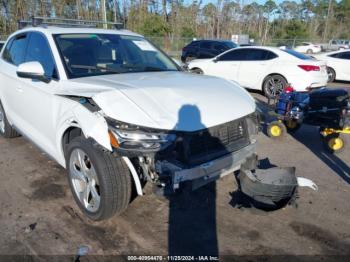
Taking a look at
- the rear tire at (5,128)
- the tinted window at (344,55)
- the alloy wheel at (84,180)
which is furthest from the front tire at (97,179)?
the tinted window at (344,55)

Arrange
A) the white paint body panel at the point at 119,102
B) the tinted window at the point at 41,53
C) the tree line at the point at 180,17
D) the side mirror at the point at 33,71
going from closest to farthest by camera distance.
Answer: the white paint body panel at the point at 119,102
the side mirror at the point at 33,71
the tinted window at the point at 41,53
the tree line at the point at 180,17

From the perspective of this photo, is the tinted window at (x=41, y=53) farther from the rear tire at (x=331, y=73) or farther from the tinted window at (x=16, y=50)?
the rear tire at (x=331, y=73)

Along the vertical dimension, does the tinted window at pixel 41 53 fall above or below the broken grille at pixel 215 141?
above

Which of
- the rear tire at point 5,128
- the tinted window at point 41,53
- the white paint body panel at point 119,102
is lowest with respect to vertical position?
the rear tire at point 5,128

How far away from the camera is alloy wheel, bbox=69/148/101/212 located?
3162 mm

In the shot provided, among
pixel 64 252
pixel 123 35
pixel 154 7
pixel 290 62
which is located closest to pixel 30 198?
pixel 64 252

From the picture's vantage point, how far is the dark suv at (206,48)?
52.6 ft

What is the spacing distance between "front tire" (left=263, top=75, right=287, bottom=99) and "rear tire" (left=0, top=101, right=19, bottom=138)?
701cm

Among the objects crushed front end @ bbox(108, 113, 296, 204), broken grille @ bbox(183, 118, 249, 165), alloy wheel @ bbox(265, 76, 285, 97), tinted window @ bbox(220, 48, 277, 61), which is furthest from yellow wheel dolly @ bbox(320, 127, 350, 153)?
tinted window @ bbox(220, 48, 277, 61)

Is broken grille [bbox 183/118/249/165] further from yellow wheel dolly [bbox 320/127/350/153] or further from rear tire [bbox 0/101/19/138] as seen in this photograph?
rear tire [bbox 0/101/19/138]

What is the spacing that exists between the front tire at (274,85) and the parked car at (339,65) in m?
4.92

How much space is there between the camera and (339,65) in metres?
13.2

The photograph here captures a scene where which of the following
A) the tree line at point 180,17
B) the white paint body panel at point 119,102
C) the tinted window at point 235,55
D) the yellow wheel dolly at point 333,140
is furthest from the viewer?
the tree line at point 180,17

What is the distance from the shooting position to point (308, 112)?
5531mm
